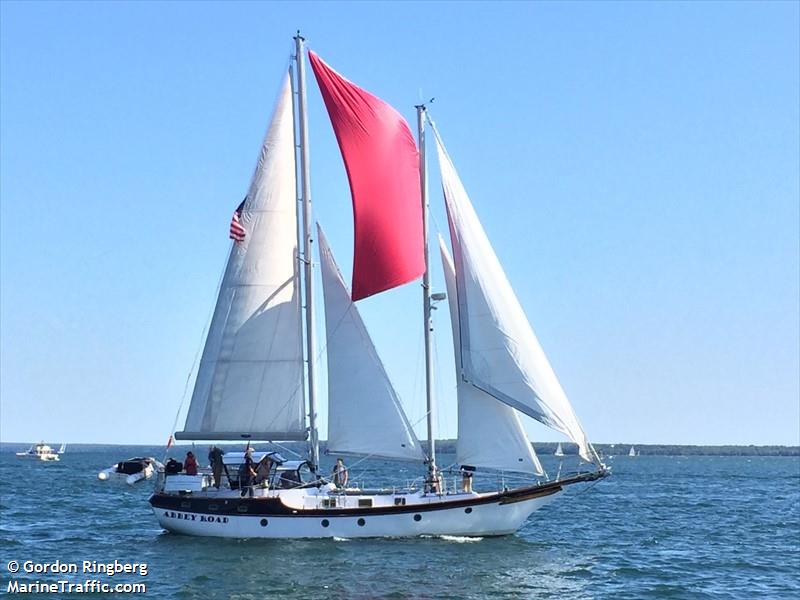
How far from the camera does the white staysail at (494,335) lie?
35.5 meters

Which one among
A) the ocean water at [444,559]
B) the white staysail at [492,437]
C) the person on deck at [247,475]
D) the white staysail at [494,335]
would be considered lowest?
the ocean water at [444,559]

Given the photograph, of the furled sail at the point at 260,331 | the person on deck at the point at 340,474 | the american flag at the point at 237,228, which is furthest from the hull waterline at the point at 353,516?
the american flag at the point at 237,228

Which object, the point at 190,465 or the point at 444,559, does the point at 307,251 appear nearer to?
the point at 190,465

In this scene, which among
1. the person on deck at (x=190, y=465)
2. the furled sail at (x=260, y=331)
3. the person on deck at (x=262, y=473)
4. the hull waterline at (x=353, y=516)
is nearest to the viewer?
the hull waterline at (x=353, y=516)

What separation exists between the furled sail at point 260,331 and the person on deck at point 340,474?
1.48 m

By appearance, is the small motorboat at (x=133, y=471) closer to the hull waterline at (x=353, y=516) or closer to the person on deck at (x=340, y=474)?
the hull waterline at (x=353, y=516)

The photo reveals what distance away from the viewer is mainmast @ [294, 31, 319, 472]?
36.8m

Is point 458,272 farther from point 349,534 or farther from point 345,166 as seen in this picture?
point 349,534

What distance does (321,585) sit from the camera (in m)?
28.7

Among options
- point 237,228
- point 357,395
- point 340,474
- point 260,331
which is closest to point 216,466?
point 340,474

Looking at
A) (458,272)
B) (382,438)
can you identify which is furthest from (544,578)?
(458,272)

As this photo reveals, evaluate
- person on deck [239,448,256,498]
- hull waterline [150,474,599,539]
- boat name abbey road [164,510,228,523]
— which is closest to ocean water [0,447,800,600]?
hull waterline [150,474,599,539]

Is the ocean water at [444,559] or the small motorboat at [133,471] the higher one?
the small motorboat at [133,471]

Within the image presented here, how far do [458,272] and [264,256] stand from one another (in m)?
6.33
